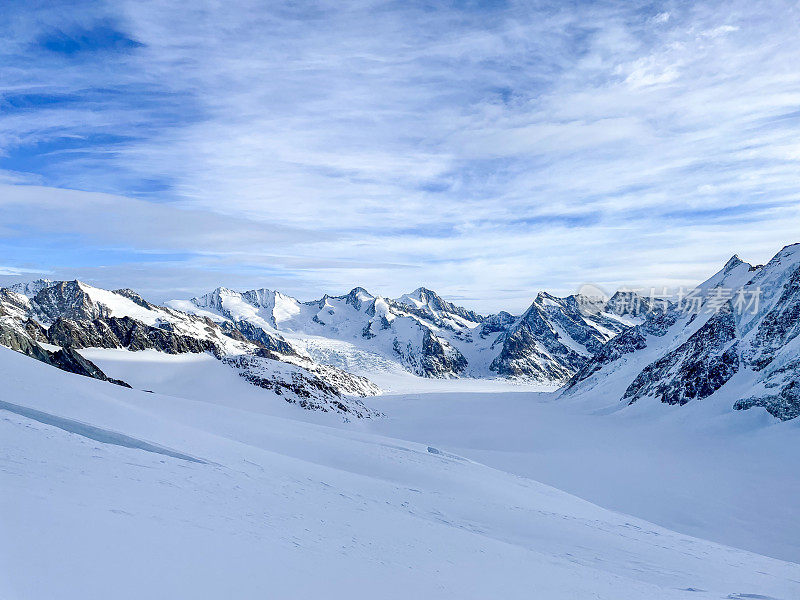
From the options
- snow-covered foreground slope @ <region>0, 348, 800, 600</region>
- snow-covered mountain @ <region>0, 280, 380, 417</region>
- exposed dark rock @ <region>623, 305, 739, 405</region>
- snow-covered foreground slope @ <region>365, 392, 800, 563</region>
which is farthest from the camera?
exposed dark rock @ <region>623, 305, 739, 405</region>

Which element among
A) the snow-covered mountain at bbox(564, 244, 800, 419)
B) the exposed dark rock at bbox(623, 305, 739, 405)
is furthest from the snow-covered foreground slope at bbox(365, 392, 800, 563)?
the exposed dark rock at bbox(623, 305, 739, 405)

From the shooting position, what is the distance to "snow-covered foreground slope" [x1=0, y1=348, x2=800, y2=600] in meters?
5.73

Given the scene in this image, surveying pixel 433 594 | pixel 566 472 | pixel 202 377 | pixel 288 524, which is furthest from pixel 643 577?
pixel 202 377

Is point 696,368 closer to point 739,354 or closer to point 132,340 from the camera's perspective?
point 739,354

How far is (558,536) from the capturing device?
44.0ft

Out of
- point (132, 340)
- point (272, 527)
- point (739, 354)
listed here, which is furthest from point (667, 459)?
point (132, 340)

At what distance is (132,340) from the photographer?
3228 inches

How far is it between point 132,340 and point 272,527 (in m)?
87.6

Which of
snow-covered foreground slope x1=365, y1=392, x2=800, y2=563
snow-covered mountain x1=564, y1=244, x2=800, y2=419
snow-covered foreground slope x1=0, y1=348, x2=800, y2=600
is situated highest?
snow-covered mountain x1=564, y1=244, x2=800, y2=419

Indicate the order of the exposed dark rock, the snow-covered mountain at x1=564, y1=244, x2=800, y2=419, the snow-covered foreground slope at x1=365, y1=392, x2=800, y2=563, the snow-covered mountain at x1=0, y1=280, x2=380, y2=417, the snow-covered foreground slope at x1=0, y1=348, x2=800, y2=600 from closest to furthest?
the snow-covered foreground slope at x1=0, y1=348, x2=800, y2=600
the snow-covered foreground slope at x1=365, y1=392, x2=800, y2=563
the snow-covered mountain at x1=0, y1=280, x2=380, y2=417
the snow-covered mountain at x1=564, y1=244, x2=800, y2=419
the exposed dark rock

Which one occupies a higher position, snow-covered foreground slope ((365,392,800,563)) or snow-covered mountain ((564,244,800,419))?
snow-covered mountain ((564,244,800,419))

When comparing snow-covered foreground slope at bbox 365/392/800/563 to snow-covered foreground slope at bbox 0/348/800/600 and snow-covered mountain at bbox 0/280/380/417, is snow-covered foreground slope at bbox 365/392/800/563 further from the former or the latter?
snow-covered mountain at bbox 0/280/380/417

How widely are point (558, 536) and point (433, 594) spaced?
779cm

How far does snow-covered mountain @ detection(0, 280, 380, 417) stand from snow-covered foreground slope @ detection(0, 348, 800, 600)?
101ft
